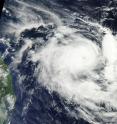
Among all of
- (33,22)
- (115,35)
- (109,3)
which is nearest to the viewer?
(109,3)

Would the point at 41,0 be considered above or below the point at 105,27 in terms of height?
above

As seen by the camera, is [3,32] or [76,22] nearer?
[3,32]

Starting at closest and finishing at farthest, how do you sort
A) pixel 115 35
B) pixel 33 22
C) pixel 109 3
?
pixel 109 3
pixel 115 35
pixel 33 22

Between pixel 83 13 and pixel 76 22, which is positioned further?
pixel 76 22

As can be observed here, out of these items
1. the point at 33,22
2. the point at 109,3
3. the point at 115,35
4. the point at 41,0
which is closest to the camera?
the point at 41,0

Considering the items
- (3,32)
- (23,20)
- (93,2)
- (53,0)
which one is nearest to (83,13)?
(93,2)

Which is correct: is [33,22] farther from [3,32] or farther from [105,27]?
[105,27]

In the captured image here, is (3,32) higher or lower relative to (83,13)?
lower

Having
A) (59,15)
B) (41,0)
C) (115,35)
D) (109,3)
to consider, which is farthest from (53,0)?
(115,35)

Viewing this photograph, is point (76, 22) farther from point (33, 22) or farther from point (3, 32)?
point (3, 32)
